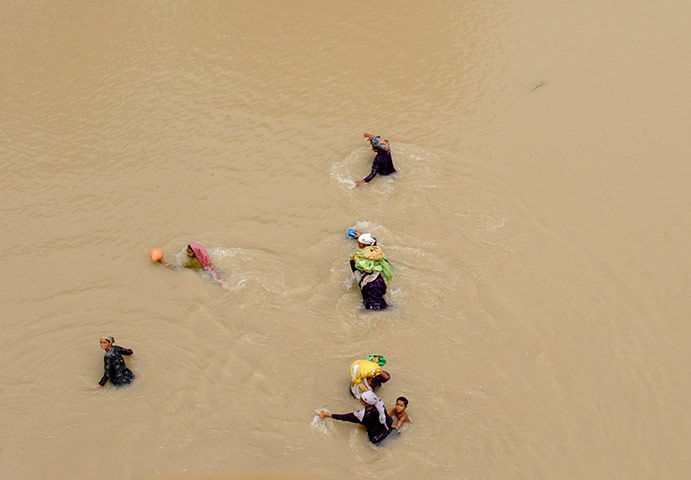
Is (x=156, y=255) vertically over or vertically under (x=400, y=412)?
over

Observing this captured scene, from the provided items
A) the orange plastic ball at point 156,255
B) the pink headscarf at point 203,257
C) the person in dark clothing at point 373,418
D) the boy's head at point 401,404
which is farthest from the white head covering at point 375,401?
the orange plastic ball at point 156,255

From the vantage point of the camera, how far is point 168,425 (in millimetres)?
6527

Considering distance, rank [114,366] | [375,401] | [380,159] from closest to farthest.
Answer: [375,401] < [114,366] < [380,159]

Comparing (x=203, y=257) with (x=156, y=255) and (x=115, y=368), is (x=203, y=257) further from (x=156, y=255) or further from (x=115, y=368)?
(x=115, y=368)

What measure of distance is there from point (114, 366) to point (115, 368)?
0.03m

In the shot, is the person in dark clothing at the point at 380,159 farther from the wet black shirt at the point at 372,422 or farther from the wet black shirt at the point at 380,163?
the wet black shirt at the point at 372,422

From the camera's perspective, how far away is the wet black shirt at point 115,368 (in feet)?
21.8

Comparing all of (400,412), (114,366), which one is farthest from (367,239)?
(114,366)

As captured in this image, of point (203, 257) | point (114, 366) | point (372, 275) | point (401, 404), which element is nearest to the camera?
point (401, 404)

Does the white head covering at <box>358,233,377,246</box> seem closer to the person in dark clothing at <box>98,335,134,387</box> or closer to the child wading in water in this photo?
the child wading in water

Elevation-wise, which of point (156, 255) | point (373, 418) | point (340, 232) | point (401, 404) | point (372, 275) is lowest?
point (373, 418)

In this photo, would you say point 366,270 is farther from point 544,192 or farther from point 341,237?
point 544,192

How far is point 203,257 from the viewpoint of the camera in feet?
25.3

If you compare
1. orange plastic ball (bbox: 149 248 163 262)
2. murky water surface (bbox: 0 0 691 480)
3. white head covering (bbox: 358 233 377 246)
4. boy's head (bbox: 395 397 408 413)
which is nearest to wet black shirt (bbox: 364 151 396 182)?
murky water surface (bbox: 0 0 691 480)
